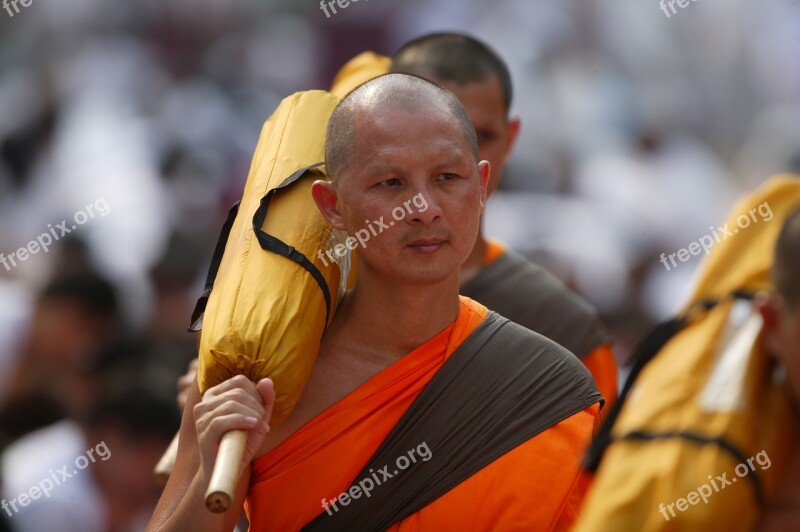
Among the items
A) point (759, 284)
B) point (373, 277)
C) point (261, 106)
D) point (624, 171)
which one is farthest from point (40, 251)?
point (759, 284)

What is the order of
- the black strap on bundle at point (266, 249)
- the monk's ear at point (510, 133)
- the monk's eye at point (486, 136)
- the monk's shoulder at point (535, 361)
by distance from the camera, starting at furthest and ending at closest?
the monk's ear at point (510, 133) → the monk's eye at point (486, 136) → the monk's shoulder at point (535, 361) → the black strap on bundle at point (266, 249)

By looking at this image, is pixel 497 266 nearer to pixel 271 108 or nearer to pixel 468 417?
pixel 468 417

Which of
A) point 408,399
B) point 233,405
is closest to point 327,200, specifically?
point 408,399

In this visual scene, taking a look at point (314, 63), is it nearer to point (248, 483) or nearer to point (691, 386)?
point (248, 483)

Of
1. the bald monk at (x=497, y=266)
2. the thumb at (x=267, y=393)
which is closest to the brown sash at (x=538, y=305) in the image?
the bald monk at (x=497, y=266)

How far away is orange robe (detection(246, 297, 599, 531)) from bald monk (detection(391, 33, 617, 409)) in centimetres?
151

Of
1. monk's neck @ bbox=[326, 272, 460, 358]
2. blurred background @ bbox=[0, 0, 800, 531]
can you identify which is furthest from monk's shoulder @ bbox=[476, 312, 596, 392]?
blurred background @ bbox=[0, 0, 800, 531]

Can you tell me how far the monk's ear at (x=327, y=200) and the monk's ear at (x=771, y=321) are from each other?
1.41 meters

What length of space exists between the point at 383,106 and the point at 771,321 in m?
1.39

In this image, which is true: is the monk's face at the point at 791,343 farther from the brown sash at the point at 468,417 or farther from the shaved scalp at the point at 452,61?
the shaved scalp at the point at 452,61

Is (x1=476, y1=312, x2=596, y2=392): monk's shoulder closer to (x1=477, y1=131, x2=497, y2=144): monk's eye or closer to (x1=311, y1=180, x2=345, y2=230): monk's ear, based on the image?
(x1=311, y1=180, x2=345, y2=230): monk's ear

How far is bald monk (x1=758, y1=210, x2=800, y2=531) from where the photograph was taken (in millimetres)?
2492

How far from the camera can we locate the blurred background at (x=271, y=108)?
9188 mm

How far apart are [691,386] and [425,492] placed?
1.14 metres
